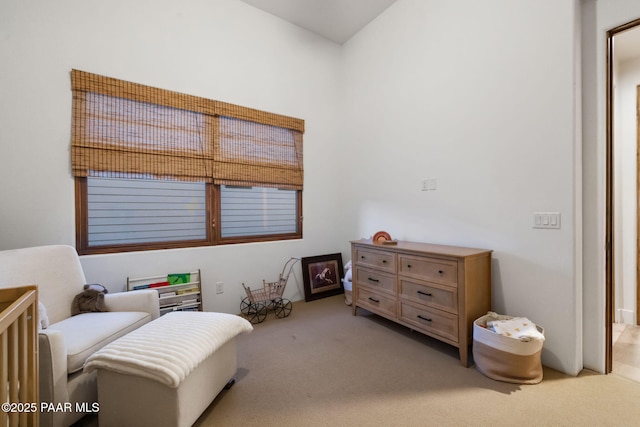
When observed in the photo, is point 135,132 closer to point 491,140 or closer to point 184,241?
point 184,241

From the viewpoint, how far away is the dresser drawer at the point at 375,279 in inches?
98.0

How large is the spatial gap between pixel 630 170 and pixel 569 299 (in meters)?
1.88

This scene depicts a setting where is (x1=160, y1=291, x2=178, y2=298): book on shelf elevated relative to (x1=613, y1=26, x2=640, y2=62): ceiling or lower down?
lower down

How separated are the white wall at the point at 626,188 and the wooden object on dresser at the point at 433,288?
1758mm

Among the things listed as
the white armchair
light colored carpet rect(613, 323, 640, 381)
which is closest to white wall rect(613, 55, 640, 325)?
light colored carpet rect(613, 323, 640, 381)

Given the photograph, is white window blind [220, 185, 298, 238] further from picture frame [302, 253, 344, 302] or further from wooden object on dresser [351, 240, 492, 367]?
wooden object on dresser [351, 240, 492, 367]

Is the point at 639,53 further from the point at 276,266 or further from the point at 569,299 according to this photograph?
the point at 276,266

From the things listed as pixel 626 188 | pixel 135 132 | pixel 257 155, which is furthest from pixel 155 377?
pixel 626 188

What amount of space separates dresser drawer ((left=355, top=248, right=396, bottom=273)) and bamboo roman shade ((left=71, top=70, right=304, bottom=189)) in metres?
1.27

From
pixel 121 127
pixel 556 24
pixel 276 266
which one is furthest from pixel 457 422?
pixel 121 127

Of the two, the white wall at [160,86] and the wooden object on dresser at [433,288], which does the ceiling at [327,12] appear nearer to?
the white wall at [160,86]

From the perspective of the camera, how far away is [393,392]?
169 centimetres

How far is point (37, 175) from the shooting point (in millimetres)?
2133

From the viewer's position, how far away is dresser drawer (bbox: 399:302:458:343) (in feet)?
6.67
